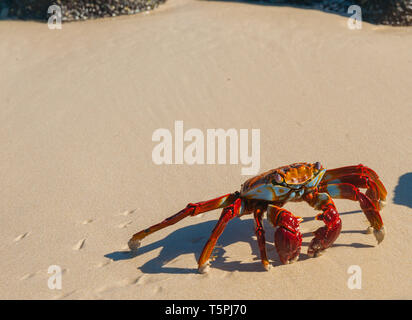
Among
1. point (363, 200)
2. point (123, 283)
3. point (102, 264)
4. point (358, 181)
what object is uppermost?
point (358, 181)

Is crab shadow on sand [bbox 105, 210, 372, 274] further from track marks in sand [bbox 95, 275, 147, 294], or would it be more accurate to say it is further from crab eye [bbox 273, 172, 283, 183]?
crab eye [bbox 273, 172, 283, 183]

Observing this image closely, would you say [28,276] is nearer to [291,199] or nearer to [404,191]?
[291,199]

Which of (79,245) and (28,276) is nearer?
(28,276)

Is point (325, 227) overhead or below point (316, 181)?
below

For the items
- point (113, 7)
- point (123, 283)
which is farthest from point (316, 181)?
point (113, 7)

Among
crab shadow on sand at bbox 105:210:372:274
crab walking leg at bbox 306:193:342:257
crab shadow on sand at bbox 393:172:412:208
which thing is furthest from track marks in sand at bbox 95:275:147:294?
crab shadow on sand at bbox 393:172:412:208

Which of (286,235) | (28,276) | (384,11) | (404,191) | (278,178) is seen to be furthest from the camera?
(384,11)

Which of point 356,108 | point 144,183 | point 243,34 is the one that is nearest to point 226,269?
point 144,183
